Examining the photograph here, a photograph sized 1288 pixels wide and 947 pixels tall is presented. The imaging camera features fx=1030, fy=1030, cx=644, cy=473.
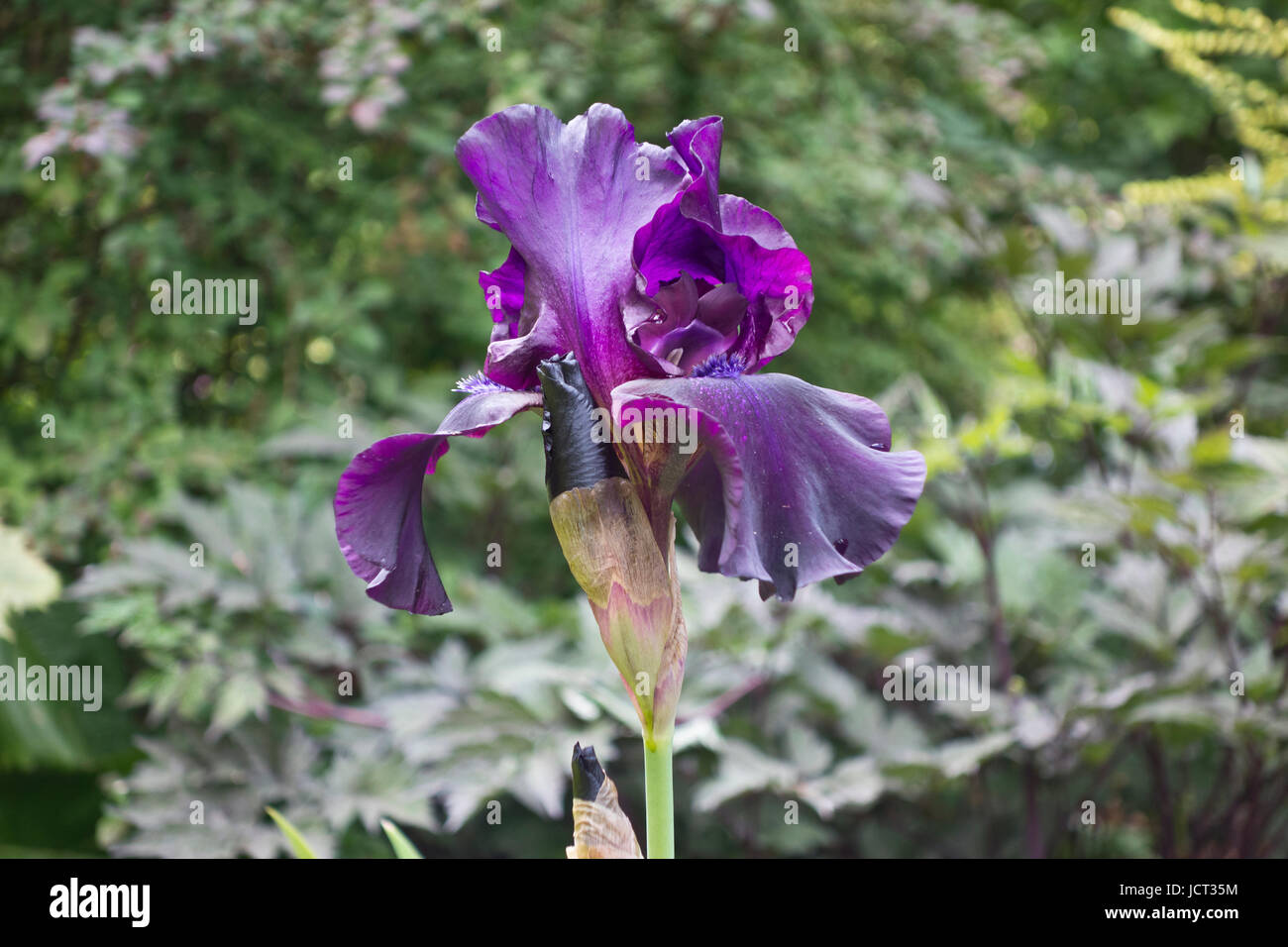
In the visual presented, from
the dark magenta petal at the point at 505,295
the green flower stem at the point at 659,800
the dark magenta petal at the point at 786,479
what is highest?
the dark magenta petal at the point at 505,295

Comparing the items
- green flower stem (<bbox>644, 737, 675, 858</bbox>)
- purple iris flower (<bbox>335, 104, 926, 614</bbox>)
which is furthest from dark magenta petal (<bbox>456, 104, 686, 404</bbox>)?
green flower stem (<bbox>644, 737, 675, 858</bbox>)

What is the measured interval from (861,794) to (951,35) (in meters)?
2.07

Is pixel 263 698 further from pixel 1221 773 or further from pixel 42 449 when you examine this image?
pixel 1221 773

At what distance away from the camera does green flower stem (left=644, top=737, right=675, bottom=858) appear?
0.61 meters

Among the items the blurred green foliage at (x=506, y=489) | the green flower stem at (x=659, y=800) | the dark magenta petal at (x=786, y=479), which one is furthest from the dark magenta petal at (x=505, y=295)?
the blurred green foliage at (x=506, y=489)

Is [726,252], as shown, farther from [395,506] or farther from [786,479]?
[395,506]

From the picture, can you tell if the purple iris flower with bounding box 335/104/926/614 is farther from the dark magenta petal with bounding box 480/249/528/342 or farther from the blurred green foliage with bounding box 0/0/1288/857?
the blurred green foliage with bounding box 0/0/1288/857

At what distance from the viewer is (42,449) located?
2053 mm

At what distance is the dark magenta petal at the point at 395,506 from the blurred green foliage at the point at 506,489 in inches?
20.7

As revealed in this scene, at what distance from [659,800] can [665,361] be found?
11.1 inches

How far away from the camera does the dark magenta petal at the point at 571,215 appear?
67cm

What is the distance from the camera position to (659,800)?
0.61 m

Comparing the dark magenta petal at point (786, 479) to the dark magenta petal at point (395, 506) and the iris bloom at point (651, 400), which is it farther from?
the dark magenta petal at point (395, 506)

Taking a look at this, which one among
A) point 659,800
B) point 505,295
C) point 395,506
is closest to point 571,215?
point 505,295
